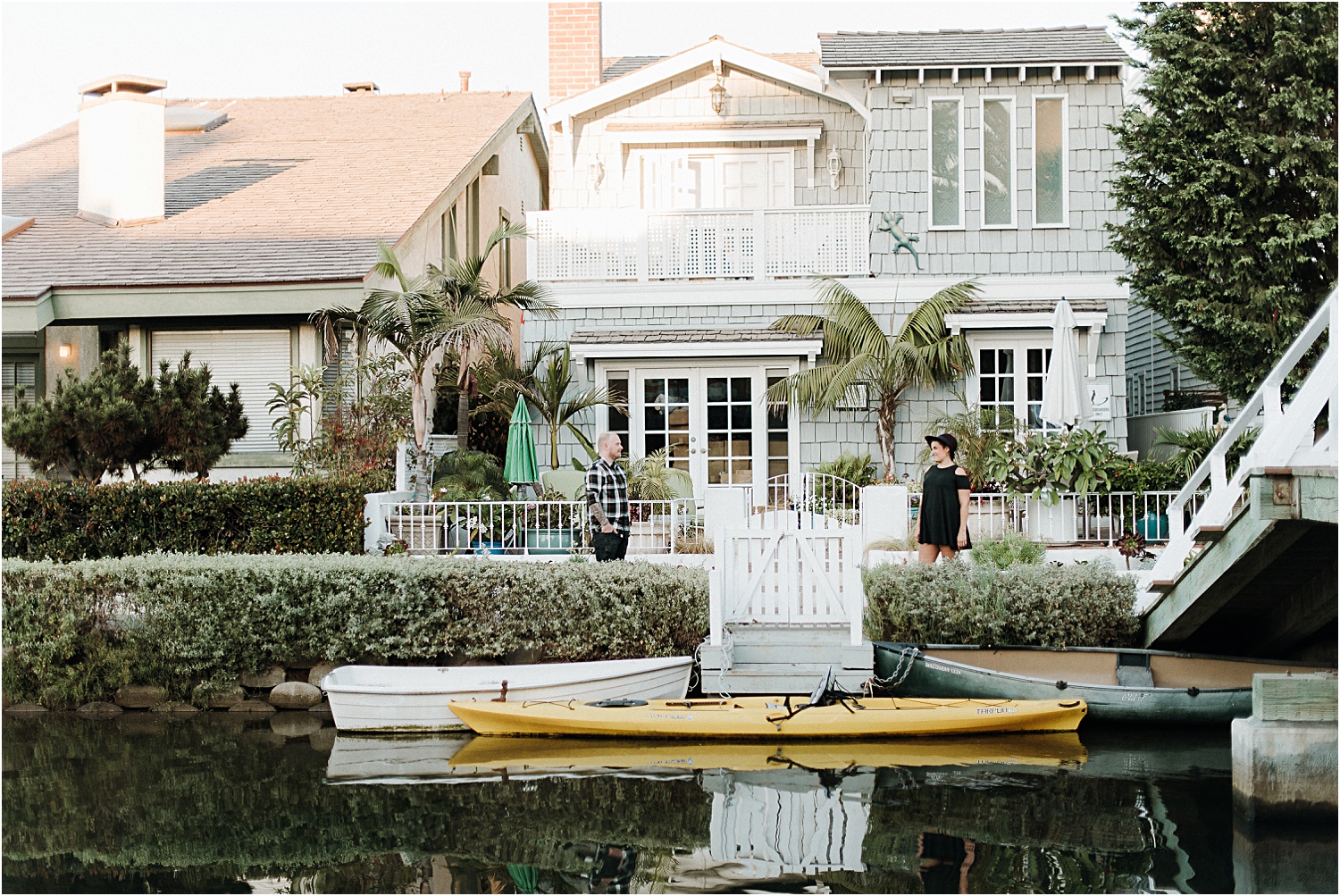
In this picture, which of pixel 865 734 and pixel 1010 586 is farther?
pixel 1010 586

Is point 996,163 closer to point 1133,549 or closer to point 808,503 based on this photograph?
point 808,503

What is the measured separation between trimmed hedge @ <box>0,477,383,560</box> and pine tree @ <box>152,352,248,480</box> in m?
0.47

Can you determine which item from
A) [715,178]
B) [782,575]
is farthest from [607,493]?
[715,178]

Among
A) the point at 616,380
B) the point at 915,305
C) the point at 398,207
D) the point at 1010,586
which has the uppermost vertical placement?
the point at 398,207

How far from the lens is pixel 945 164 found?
1688cm

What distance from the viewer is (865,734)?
8.60 metres

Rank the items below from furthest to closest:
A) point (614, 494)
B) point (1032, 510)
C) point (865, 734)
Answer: point (1032, 510), point (614, 494), point (865, 734)

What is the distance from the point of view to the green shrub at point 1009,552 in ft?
35.6

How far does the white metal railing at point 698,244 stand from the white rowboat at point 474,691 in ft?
27.5

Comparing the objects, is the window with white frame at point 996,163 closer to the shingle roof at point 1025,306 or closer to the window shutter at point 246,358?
the shingle roof at point 1025,306

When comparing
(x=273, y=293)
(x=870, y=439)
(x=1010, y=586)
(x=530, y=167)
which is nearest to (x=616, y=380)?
(x=870, y=439)

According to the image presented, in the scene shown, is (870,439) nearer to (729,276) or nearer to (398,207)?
(729,276)

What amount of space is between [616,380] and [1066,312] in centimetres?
636

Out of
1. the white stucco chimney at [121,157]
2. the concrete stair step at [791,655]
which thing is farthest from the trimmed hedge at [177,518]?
the white stucco chimney at [121,157]
